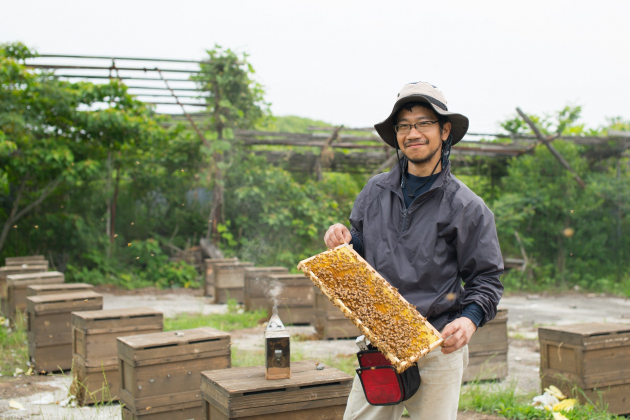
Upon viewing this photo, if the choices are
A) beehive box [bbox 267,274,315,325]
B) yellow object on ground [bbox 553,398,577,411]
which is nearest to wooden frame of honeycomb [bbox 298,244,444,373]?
yellow object on ground [bbox 553,398,577,411]

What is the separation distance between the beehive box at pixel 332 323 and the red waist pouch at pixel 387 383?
446cm

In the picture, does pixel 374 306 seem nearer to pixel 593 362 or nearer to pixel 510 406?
pixel 510 406

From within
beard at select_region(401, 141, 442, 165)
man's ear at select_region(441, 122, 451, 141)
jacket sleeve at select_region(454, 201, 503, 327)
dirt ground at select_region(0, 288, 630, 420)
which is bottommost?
dirt ground at select_region(0, 288, 630, 420)

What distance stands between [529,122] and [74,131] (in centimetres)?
932

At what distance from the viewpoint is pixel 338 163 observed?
14.0 m

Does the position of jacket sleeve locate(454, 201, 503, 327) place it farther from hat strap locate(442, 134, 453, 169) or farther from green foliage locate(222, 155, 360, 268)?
green foliage locate(222, 155, 360, 268)

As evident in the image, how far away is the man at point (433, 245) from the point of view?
7.34ft

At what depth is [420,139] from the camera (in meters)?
2.35

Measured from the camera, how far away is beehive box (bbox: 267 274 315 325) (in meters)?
7.77

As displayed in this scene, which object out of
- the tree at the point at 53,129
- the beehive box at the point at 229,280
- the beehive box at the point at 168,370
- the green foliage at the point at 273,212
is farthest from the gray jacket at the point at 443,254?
the green foliage at the point at 273,212

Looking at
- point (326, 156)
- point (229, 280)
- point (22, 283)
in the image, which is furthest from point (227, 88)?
point (22, 283)

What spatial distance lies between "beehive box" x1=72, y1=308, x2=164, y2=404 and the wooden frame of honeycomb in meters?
2.53

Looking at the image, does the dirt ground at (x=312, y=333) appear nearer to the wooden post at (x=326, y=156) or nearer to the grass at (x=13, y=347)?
the grass at (x=13, y=347)

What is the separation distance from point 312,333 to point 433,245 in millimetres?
5378
